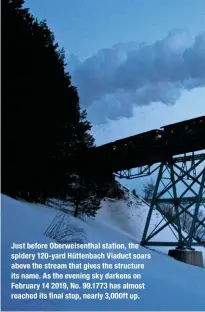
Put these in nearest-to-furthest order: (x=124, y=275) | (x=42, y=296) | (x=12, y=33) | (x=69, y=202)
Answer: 1. (x=42, y=296)
2. (x=124, y=275)
3. (x=12, y=33)
4. (x=69, y=202)

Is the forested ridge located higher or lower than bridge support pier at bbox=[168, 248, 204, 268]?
higher

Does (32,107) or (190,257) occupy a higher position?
(32,107)

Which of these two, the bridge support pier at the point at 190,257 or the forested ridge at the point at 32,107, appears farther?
the bridge support pier at the point at 190,257

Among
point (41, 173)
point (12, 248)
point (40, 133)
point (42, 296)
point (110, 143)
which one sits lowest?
point (42, 296)

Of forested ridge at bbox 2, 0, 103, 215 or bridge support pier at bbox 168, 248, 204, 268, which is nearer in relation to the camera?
forested ridge at bbox 2, 0, 103, 215

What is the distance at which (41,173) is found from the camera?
1625 centimetres

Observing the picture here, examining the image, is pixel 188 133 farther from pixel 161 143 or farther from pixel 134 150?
pixel 134 150

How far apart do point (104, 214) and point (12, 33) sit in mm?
18148

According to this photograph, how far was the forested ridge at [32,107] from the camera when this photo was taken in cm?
1382

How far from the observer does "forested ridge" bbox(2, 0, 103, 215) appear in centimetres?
1382

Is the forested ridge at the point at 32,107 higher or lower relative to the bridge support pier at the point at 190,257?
higher

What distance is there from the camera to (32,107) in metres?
14.4

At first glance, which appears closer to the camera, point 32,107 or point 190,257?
point 32,107

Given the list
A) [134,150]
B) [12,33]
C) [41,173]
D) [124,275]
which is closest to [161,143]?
[134,150]
